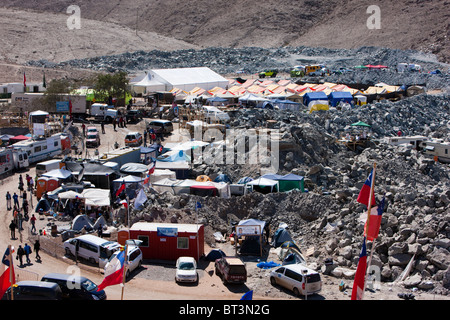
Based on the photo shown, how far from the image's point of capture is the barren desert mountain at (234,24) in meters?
88.9

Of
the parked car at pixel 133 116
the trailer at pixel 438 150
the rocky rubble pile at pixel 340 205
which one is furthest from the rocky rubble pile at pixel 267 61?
the rocky rubble pile at pixel 340 205

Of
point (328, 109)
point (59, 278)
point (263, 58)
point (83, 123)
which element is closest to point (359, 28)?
point (263, 58)

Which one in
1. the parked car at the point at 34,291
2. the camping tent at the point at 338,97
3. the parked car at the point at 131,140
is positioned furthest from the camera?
the camping tent at the point at 338,97

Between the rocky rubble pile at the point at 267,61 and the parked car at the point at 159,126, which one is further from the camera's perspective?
the rocky rubble pile at the point at 267,61

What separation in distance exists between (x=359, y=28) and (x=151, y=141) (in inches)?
3277

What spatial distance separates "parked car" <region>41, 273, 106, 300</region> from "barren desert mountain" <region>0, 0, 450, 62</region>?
67.0m

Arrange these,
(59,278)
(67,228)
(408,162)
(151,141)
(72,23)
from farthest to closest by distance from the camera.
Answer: (72,23) < (151,141) < (408,162) < (67,228) < (59,278)

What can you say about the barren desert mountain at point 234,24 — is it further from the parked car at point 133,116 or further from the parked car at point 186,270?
the parked car at point 186,270

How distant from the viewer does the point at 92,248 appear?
17.7 metres

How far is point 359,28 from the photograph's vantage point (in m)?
108

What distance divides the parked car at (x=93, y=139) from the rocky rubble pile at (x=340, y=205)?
8.12 m

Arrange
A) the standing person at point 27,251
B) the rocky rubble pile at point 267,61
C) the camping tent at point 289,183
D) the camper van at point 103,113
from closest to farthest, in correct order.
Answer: the standing person at point 27,251
the camping tent at point 289,183
the camper van at point 103,113
the rocky rubble pile at point 267,61

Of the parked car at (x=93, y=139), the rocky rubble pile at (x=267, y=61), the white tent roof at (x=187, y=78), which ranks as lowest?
the parked car at (x=93, y=139)
